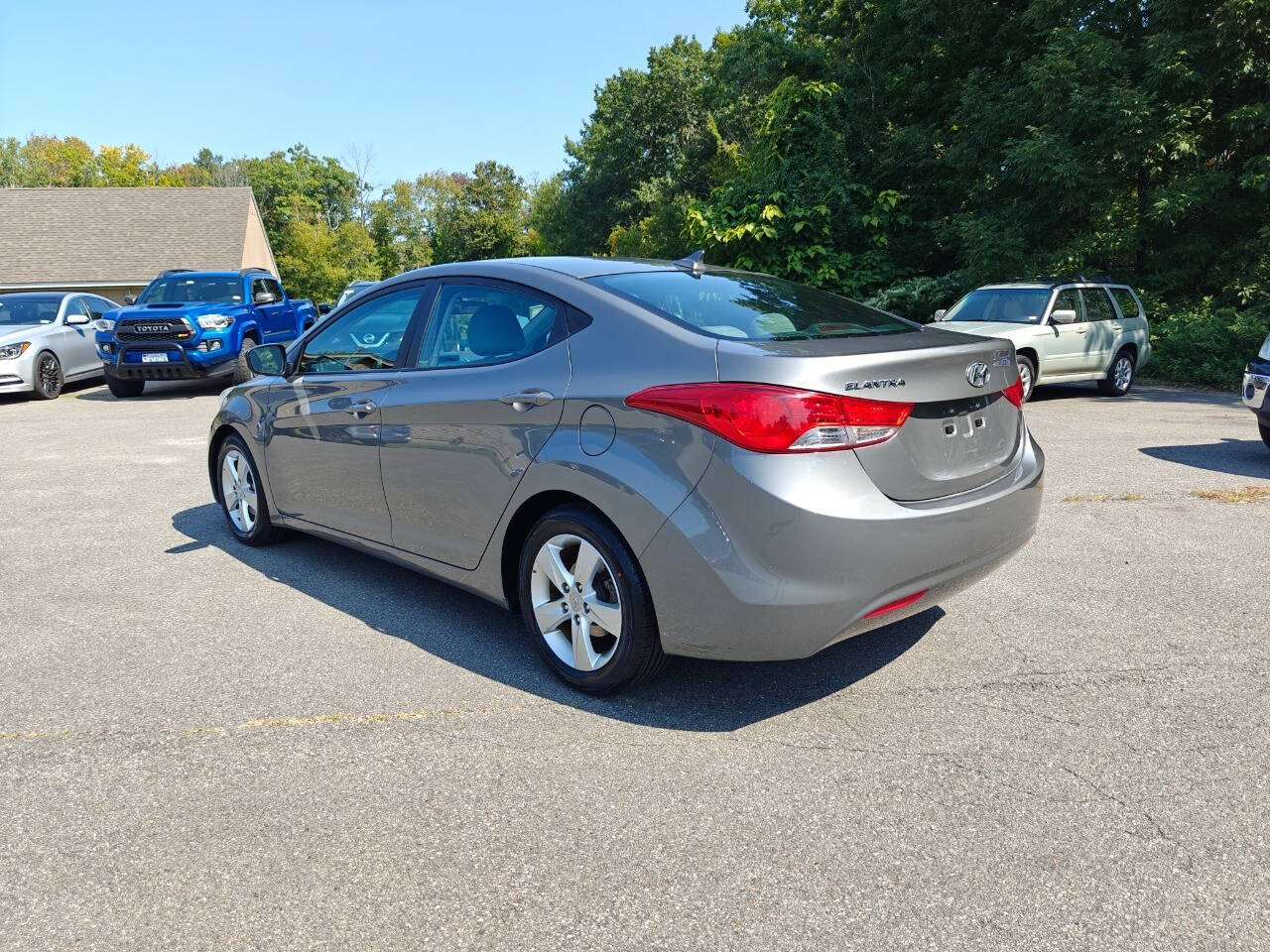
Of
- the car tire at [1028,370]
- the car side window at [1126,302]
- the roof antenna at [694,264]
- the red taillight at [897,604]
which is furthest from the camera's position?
the car side window at [1126,302]

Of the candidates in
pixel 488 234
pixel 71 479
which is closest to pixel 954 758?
pixel 71 479

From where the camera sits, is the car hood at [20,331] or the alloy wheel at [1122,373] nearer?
Answer: the alloy wheel at [1122,373]

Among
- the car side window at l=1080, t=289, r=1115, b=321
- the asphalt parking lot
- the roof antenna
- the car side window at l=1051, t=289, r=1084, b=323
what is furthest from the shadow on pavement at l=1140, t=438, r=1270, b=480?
the roof antenna

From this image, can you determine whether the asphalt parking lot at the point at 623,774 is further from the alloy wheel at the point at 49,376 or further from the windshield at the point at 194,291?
the windshield at the point at 194,291

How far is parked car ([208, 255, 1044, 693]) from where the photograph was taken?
10.3ft

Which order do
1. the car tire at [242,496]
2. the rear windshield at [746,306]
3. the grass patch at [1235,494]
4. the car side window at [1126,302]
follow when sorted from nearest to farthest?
the rear windshield at [746,306], the car tire at [242,496], the grass patch at [1235,494], the car side window at [1126,302]

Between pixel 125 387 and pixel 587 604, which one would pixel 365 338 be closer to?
pixel 587 604

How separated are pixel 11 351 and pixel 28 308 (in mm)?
1968

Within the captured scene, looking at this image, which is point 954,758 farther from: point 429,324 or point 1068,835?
point 429,324

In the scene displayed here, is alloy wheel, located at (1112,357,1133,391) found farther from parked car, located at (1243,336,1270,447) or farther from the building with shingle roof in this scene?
the building with shingle roof

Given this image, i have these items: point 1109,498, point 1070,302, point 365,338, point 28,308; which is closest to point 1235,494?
point 1109,498

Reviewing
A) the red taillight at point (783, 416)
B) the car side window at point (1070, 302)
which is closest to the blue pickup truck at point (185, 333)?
the car side window at point (1070, 302)

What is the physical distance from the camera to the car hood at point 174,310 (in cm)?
1470

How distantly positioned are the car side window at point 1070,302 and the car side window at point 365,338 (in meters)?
10.7
